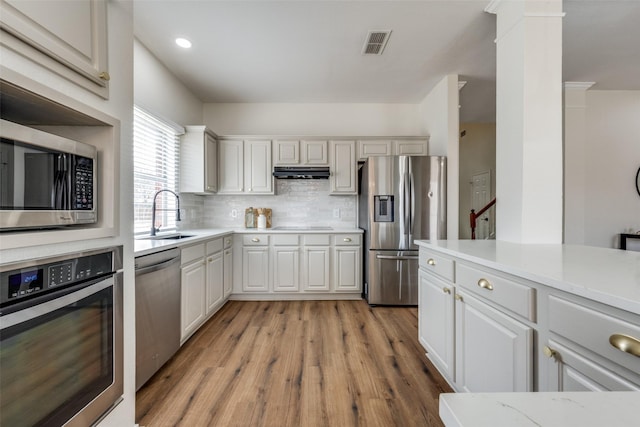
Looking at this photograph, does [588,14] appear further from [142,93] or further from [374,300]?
[142,93]

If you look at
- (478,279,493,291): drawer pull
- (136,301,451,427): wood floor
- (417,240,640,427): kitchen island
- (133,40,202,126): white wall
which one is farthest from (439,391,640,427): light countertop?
(133,40,202,126): white wall

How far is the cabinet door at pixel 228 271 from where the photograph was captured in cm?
313

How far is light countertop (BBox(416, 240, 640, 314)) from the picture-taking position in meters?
0.74

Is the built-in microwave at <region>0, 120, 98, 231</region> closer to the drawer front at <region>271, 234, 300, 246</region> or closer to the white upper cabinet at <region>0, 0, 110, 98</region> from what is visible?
the white upper cabinet at <region>0, 0, 110, 98</region>

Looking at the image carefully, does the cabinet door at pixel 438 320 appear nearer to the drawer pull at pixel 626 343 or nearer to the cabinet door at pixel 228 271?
the drawer pull at pixel 626 343

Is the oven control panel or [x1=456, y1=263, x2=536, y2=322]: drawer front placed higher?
the oven control panel

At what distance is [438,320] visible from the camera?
1734mm

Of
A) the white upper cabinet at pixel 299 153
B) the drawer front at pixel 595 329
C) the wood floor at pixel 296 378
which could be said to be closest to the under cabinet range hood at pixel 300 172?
the white upper cabinet at pixel 299 153

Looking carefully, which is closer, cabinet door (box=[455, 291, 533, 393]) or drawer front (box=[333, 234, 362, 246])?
cabinet door (box=[455, 291, 533, 393])

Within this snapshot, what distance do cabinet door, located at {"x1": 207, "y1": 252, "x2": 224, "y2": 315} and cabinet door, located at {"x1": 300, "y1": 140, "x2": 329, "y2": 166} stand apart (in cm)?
170

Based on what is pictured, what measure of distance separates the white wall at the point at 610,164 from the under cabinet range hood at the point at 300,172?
12.6 ft

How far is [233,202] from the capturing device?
3975 millimetres

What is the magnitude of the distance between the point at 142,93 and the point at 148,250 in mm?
1724

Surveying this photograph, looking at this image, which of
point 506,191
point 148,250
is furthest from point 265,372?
point 506,191
